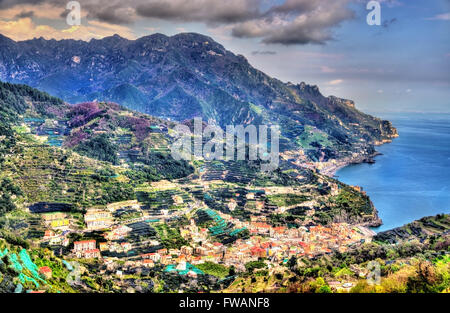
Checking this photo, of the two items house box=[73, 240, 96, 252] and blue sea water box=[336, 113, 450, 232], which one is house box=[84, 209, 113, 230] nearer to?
house box=[73, 240, 96, 252]

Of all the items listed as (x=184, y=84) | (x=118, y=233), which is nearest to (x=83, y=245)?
(x=118, y=233)

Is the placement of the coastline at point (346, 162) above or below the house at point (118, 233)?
above

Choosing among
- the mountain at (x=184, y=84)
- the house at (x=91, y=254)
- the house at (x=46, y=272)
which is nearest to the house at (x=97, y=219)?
the house at (x=91, y=254)

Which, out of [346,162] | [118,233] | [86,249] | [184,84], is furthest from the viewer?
[184,84]

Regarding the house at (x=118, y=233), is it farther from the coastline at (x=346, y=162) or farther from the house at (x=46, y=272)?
the coastline at (x=346, y=162)

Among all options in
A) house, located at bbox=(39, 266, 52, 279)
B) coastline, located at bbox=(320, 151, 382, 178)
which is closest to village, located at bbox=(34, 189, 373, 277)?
house, located at bbox=(39, 266, 52, 279)

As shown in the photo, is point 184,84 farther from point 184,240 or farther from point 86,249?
point 86,249

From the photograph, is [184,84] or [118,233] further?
[184,84]
